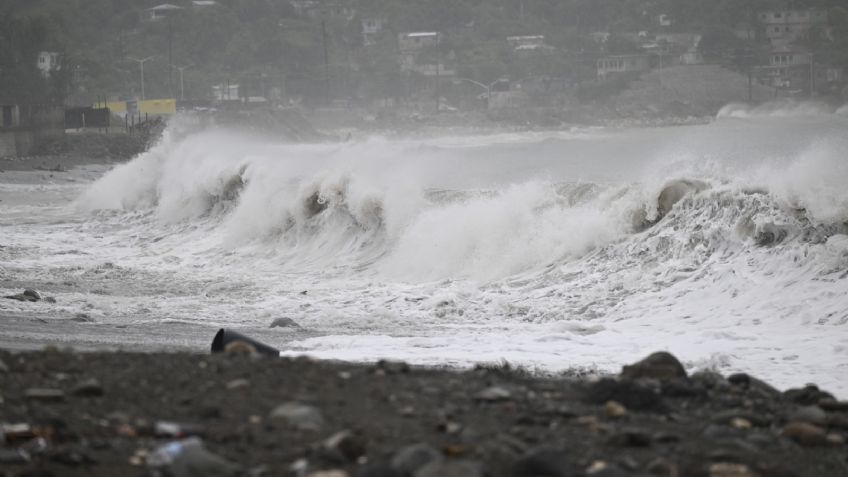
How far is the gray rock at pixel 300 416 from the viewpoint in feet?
17.1

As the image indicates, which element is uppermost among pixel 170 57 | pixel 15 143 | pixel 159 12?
pixel 159 12

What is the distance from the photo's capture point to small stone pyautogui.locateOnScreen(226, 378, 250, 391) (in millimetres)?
5848

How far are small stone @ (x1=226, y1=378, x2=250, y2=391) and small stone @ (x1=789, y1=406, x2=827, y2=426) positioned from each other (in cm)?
285

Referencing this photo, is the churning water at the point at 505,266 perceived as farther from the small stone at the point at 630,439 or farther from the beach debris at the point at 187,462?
the beach debris at the point at 187,462

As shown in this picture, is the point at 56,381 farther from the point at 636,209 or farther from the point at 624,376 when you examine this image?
the point at 636,209

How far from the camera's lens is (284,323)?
12.3m

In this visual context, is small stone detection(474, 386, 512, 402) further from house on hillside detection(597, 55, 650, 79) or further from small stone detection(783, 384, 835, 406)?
house on hillside detection(597, 55, 650, 79)

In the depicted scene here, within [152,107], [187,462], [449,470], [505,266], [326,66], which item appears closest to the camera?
[449,470]

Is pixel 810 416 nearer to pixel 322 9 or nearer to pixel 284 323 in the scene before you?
pixel 284 323

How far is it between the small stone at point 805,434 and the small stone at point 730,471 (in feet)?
2.64

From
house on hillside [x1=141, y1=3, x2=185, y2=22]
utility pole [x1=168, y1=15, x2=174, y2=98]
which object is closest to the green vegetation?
utility pole [x1=168, y1=15, x2=174, y2=98]

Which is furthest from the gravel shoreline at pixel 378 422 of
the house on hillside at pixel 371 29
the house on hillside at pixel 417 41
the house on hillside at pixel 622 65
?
the house on hillside at pixel 371 29

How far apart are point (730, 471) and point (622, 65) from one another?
125m

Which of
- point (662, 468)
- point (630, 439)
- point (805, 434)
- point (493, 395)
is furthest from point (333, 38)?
point (662, 468)
